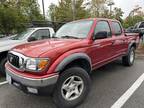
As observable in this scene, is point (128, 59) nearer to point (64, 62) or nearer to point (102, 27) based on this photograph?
point (102, 27)

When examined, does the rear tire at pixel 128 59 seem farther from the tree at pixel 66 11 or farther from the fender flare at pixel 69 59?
the tree at pixel 66 11

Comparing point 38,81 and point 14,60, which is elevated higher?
point 14,60

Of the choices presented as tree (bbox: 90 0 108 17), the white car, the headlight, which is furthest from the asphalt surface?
tree (bbox: 90 0 108 17)

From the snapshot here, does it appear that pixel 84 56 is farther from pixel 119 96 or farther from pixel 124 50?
pixel 124 50

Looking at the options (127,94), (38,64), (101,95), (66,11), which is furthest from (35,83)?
(66,11)

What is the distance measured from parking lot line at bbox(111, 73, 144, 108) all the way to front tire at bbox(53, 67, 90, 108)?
67 cm

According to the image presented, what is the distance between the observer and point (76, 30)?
16.6 feet

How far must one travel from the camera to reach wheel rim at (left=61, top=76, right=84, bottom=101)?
3.88 metres

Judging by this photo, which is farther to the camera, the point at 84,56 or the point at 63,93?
the point at 84,56

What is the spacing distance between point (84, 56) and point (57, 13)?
88.7 feet

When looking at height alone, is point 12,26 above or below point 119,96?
above

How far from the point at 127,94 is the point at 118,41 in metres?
1.90

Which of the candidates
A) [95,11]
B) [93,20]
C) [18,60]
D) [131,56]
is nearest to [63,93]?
[18,60]

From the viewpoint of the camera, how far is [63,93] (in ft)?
12.7
